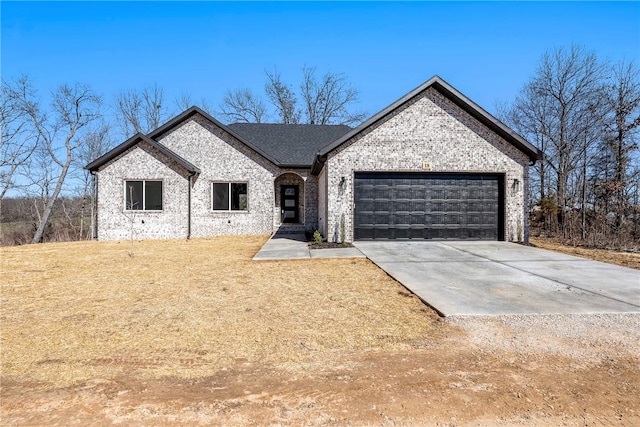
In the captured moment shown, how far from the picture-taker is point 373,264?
841 cm

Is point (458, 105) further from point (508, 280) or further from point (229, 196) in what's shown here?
point (229, 196)

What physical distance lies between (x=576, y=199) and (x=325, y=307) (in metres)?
19.7

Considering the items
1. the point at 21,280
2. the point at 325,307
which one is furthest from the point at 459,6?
the point at 21,280

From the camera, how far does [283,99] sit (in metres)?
32.9

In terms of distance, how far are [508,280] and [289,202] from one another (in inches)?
523

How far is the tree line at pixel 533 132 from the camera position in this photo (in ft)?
53.6

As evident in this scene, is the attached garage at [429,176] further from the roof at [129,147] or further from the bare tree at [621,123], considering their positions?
the bare tree at [621,123]

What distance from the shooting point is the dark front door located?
1856 centimetres

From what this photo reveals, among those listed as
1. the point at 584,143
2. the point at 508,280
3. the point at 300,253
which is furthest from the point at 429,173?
the point at 584,143

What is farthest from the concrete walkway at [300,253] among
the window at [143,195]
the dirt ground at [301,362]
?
the window at [143,195]

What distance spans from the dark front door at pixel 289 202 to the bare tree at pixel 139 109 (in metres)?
19.0

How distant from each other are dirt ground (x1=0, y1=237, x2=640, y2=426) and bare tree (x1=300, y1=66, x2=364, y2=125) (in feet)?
93.5

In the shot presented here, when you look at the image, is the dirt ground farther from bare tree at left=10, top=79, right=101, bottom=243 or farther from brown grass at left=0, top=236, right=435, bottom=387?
bare tree at left=10, top=79, right=101, bottom=243

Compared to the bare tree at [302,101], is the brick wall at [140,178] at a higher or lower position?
lower
